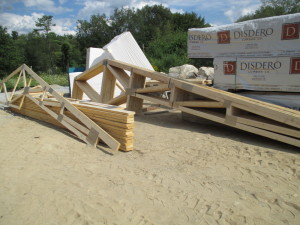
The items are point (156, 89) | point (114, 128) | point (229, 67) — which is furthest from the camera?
point (156, 89)

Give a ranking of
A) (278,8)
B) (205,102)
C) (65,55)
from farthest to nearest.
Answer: (65,55) < (278,8) < (205,102)

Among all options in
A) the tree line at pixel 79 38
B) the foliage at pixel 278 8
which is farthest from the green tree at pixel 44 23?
the foliage at pixel 278 8

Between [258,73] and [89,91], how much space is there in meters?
5.55

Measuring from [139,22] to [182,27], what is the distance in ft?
27.4

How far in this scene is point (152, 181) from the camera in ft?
12.2

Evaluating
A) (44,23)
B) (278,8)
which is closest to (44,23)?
(44,23)

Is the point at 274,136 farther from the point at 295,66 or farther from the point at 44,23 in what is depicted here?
the point at 44,23

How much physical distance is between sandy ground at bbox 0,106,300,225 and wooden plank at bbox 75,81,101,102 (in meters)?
2.98

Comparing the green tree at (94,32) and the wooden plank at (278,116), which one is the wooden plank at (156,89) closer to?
the wooden plank at (278,116)

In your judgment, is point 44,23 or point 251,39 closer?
point 251,39

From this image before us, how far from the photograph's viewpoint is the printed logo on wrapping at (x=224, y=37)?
7.05 metres

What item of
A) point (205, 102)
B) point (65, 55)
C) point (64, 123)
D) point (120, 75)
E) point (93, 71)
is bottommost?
point (64, 123)

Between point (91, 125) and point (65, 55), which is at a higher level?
point (65, 55)

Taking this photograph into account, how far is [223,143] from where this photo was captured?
5352mm
